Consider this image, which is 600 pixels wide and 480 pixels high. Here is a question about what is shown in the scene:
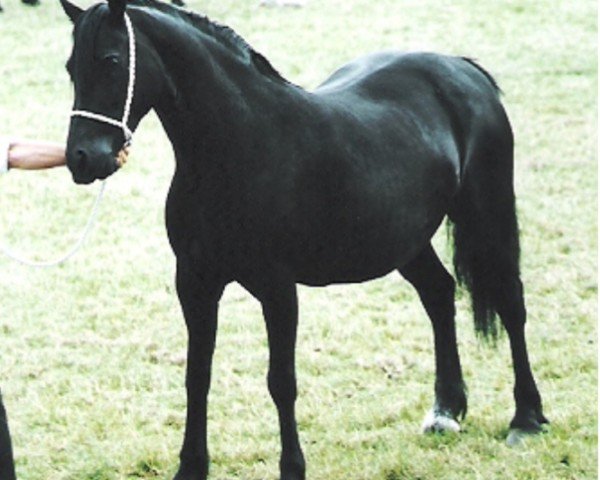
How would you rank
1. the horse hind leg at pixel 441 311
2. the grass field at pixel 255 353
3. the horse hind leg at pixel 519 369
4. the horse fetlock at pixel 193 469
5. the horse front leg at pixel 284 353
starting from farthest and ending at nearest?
the horse hind leg at pixel 441 311 < the horse hind leg at pixel 519 369 < the grass field at pixel 255 353 < the horse fetlock at pixel 193 469 < the horse front leg at pixel 284 353

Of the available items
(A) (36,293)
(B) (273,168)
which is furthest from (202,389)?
(A) (36,293)

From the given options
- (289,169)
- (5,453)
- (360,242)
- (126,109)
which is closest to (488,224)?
(360,242)

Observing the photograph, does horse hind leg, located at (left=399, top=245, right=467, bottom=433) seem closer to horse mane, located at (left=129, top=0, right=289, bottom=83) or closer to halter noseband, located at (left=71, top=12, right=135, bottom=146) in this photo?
horse mane, located at (left=129, top=0, right=289, bottom=83)

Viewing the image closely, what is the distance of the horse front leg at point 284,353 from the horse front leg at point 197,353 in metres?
0.18

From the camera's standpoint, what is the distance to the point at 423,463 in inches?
183

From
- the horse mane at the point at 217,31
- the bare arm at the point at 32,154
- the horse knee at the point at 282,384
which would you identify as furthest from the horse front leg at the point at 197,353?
the horse mane at the point at 217,31

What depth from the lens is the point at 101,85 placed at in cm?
361

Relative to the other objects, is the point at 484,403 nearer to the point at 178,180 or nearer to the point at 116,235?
the point at 178,180

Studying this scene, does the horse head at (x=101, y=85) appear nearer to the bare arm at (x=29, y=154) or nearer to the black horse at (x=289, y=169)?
the black horse at (x=289, y=169)

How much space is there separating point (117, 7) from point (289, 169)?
869 mm

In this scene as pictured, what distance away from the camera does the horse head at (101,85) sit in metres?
3.57

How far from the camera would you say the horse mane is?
153 inches

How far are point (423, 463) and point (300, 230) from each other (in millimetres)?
1200

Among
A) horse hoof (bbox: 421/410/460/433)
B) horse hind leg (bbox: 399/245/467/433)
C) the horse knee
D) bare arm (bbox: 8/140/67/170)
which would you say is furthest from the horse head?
horse hoof (bbox: 421/410/460/433)
